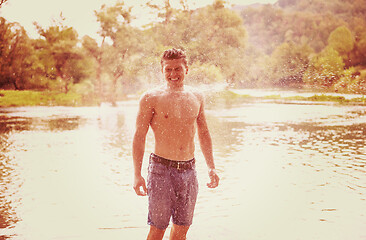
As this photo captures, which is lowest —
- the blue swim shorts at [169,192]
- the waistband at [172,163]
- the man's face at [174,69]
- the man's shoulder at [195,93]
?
the blue swim shorts at [169,192]

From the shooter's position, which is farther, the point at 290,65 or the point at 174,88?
the point at 290,65

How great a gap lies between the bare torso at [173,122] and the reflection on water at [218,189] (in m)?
1.50

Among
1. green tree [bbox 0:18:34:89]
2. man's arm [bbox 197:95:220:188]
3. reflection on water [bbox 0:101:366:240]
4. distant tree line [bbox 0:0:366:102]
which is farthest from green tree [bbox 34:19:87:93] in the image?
man's arm [bbox 197:95:220:188]

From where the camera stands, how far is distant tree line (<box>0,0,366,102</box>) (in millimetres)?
31328

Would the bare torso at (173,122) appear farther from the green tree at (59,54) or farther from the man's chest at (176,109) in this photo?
the green tree at (59,54)

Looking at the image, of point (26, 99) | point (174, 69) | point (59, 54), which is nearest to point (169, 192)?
point (174, 69)

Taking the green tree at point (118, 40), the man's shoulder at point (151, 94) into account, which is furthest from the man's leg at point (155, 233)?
the green tree at point (118, 40)

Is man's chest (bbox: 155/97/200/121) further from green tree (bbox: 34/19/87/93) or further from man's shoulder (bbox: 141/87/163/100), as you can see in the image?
green tree (bbox: 34/19/87/93)

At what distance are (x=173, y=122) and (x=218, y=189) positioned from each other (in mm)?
3175

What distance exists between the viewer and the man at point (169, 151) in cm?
248

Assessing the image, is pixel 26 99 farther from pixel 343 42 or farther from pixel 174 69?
pixel 343 42

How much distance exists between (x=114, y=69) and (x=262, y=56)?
942 inches

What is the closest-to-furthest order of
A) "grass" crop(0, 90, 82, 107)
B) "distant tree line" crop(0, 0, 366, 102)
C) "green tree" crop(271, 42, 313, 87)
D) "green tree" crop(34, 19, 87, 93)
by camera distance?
"grass" crop(0, 90, 82, 107), "distant tree line" crop(0, 0, 366, 102), "green tree" crop(34, 19, 87, 93), "green tree" crop(271, 42, 313, 87)

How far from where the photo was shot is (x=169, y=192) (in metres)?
2.49
